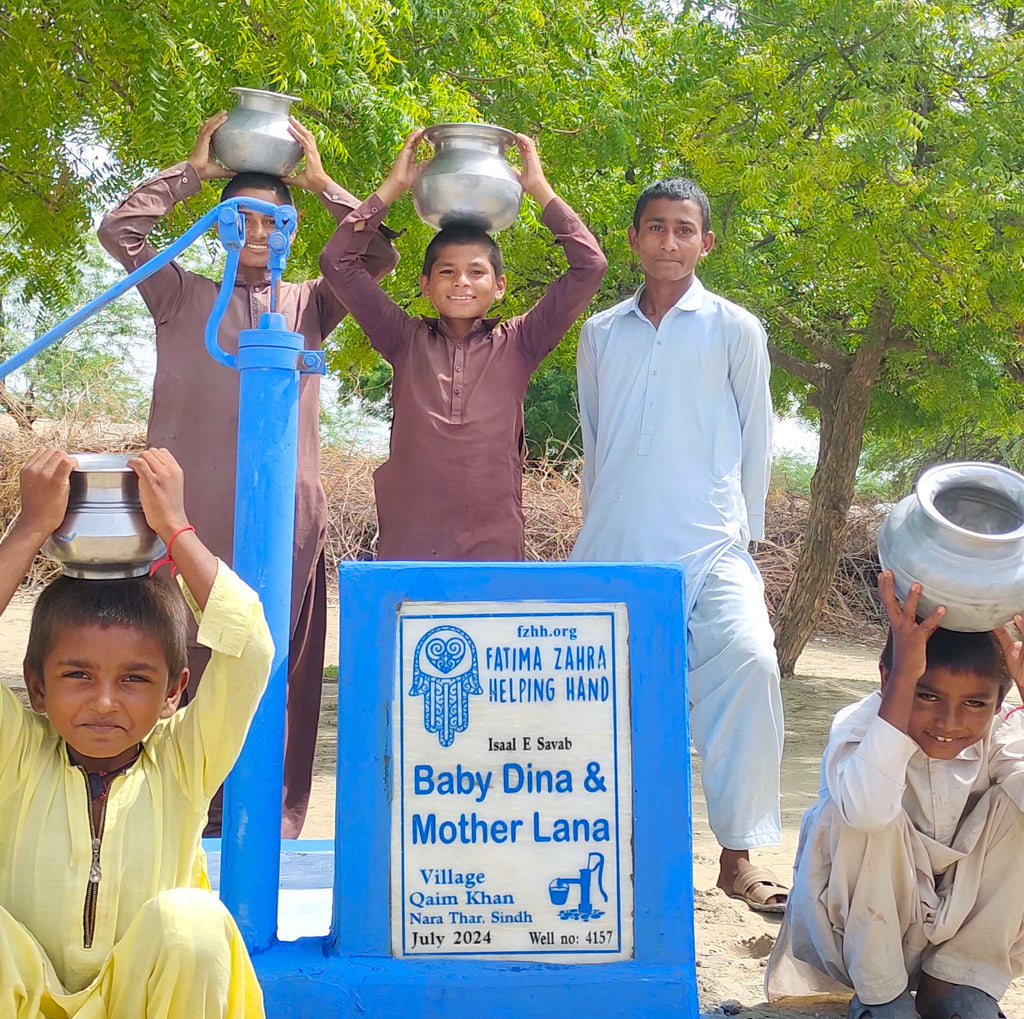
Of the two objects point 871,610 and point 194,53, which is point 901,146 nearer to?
point 194,53

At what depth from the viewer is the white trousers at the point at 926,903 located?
9.20 ft

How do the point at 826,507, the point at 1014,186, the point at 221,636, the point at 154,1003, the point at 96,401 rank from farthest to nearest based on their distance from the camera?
1. the point at 96,401
2. the point at 826,507
3. the point at 1014,186
4. the point at 221,636
5. the point at 154,1003

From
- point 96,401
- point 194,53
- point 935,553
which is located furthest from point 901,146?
point 96,401

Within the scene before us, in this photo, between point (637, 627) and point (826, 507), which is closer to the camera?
point (637, 627)

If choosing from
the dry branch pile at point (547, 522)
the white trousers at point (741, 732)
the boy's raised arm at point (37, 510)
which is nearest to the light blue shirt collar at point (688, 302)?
the white trousers at point (741, 732)

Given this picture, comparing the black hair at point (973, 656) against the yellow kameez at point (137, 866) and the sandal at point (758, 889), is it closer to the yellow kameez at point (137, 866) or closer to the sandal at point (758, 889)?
the sandal at point (758, 889)

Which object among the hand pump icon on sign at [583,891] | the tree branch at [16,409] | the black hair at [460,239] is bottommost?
the hand pump icon on sign at [583,891]

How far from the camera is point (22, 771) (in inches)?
89.1

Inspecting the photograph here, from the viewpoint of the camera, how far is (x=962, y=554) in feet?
8.75

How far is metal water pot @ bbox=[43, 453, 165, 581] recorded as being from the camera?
2.30 m

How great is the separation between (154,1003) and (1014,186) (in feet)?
20.1

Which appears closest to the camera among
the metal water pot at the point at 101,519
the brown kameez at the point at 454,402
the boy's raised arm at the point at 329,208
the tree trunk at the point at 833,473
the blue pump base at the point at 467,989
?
the metal water pot at the point at 101,519

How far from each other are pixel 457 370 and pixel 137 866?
196 cm

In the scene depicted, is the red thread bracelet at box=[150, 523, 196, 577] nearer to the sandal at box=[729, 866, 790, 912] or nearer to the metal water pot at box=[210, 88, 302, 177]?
the metal water pot at box=[210, 88, 302, 177]
